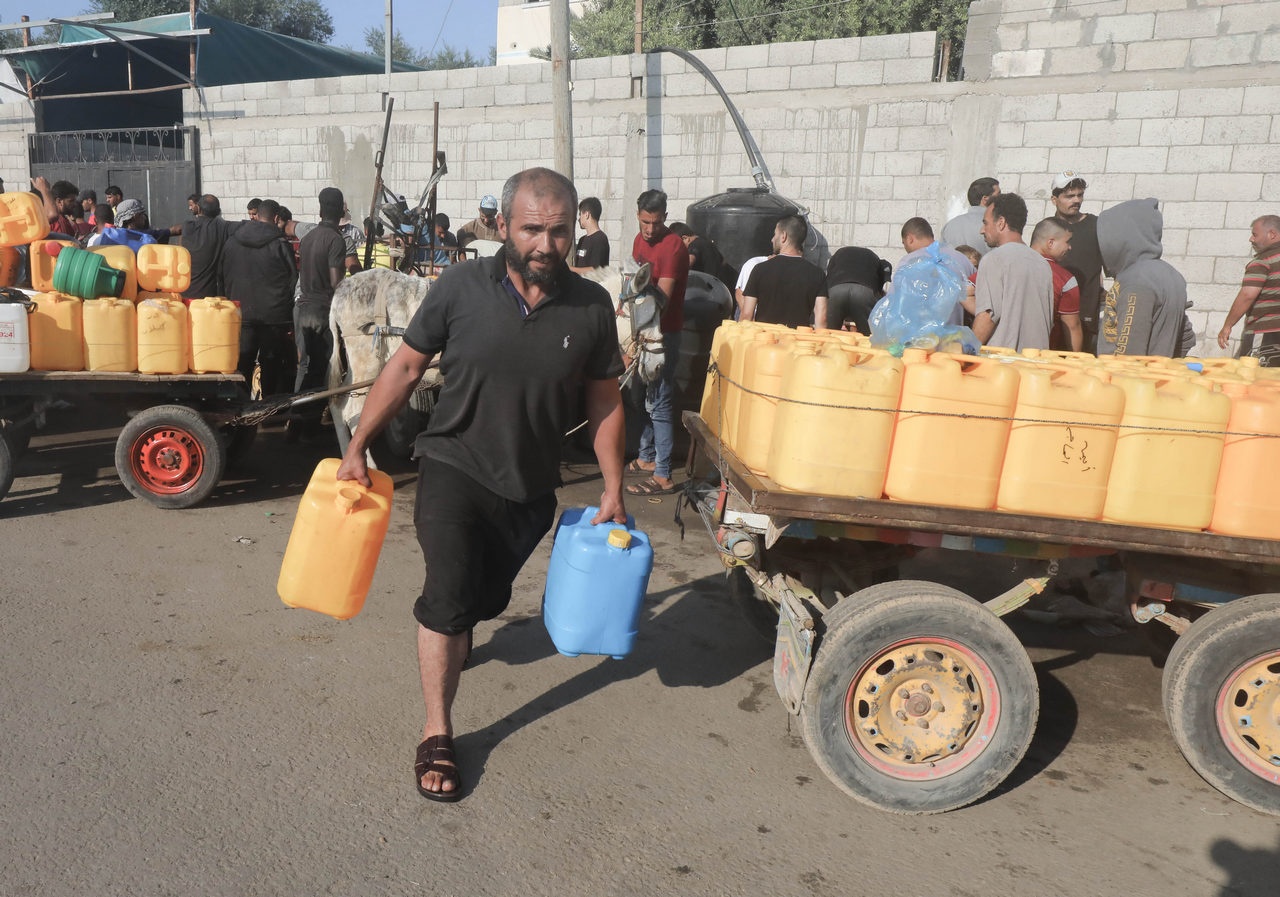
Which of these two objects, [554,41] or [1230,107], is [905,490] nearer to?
[1230,107]

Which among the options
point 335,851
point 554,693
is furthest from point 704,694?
point 335,851

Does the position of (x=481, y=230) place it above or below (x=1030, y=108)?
below

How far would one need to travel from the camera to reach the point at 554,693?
4.01m

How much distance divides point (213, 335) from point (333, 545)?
3343 mm

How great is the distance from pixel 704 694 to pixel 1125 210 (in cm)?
448

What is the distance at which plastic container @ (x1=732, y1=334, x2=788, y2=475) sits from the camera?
344 centimetres

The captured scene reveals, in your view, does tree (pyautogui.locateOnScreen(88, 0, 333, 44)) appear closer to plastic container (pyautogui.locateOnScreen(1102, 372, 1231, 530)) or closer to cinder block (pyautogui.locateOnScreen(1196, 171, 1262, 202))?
cinder block (pyautogui.locateOnScreen(1196, 171, 1262, 202))

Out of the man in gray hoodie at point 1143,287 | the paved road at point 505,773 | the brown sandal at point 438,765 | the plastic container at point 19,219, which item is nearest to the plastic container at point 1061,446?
the paved road at point 505,773

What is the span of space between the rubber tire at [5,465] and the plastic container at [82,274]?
1011mm

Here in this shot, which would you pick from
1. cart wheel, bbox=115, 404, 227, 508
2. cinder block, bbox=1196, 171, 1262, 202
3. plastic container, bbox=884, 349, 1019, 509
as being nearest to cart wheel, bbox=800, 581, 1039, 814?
plastic container, bbox=884, 349, 1019, 509

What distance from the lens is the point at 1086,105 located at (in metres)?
9.52

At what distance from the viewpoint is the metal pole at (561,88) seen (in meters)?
10.5

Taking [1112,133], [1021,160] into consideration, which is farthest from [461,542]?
[1112,133]

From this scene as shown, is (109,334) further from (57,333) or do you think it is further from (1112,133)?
(1112,133)
